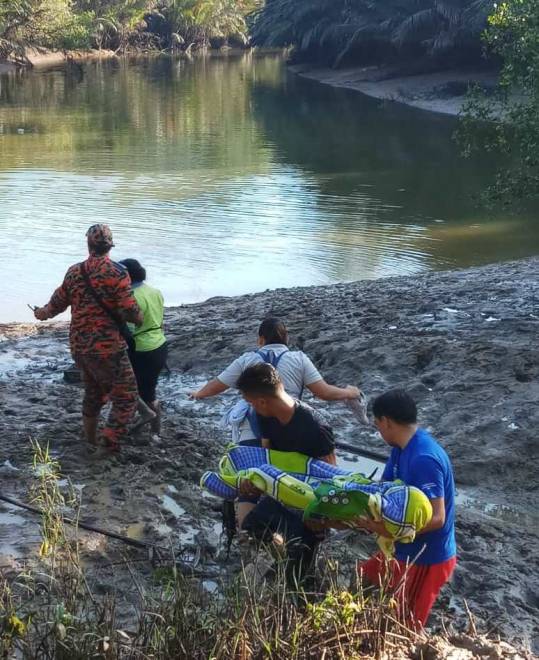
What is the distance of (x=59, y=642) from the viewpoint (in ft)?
12.4

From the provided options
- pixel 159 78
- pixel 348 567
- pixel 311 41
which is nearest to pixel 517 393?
pixel 348 567

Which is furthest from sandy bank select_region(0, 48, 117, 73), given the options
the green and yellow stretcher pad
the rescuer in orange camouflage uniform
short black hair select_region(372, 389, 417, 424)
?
short black hair select_region(372, 389, 417, 424)

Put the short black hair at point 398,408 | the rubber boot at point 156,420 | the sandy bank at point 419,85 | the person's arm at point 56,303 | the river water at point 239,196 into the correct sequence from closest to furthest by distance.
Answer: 1. the short black hair at point 398,408
2. the person's arm at point 56,303
3. the rubber boot at point 156,420
4. the river water at point 239,196
5. the sandy bank at point 419,85

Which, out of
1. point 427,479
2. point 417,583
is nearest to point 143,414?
point 417,583

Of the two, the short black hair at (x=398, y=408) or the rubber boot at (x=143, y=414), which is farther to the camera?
the rubber boot at (x=143, y=414)

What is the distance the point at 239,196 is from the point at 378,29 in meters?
29.9

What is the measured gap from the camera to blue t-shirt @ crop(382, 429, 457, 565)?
4.22 m

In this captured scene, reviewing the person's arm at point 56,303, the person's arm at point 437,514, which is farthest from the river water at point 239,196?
the person's arm at point 437,514

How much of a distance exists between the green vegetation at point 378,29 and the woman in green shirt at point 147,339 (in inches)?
1395

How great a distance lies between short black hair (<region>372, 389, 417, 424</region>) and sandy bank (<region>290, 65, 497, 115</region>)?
35708 millimetres

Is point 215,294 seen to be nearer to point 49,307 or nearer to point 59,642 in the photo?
point 49,307

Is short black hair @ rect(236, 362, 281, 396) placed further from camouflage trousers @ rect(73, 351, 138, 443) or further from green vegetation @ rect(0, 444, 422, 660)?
camouflage trousers @ rect(73, 351, 138, 443)

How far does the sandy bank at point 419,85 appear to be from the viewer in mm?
42781

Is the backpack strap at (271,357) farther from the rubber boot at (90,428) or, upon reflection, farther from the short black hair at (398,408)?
the rubber boot at (90,428)
